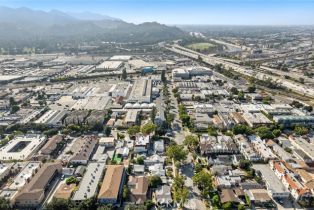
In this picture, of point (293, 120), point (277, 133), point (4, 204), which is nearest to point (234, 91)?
point (293, 120)

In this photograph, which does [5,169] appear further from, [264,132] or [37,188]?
[264,132]

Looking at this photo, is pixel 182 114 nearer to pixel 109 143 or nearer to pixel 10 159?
pixel 109 143

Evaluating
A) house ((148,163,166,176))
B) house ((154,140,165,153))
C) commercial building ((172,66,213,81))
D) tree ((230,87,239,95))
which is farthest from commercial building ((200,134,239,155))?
commercial building ((172,66,213,81))

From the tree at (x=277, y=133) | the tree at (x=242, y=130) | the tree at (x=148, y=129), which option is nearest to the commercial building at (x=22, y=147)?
the tree at (x=148, y=129)

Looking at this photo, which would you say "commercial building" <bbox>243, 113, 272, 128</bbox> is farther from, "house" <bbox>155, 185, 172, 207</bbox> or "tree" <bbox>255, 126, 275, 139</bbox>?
"house" <bbox>155, 185, 172, 207</bbox>

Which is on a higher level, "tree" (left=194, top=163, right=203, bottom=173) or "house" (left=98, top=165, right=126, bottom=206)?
"house" (left=98, top=165, right=126, bottom=206)

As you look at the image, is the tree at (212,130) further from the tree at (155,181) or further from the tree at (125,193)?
the tree at (125,193)
